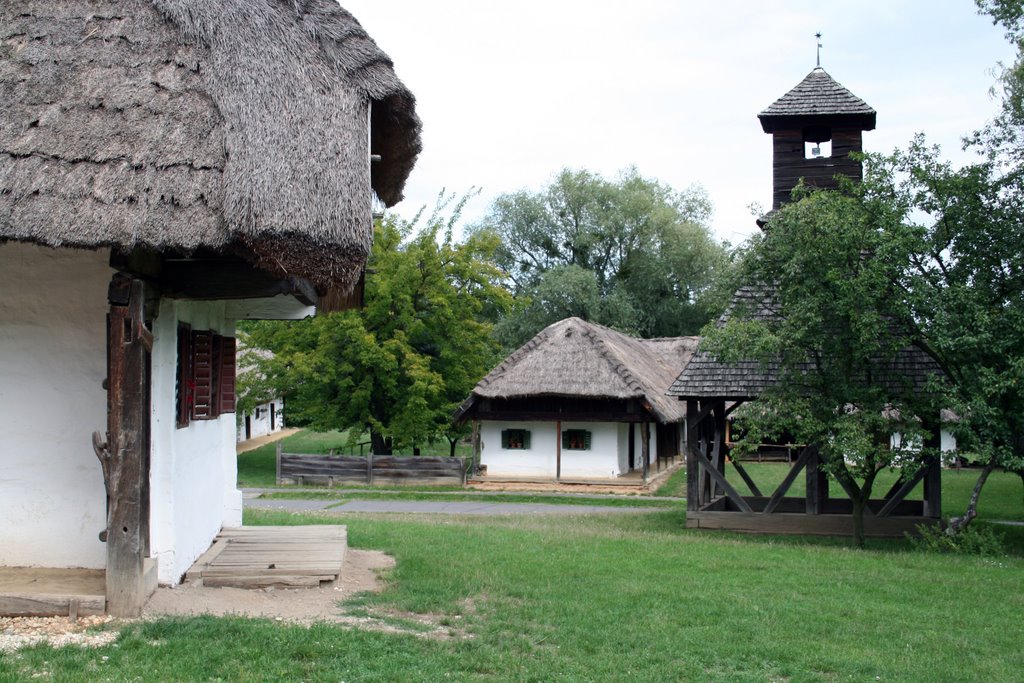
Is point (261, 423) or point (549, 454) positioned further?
point (261, 423)

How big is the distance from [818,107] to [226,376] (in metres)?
14.4

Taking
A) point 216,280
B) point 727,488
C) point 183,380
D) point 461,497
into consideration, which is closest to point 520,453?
point 461,497

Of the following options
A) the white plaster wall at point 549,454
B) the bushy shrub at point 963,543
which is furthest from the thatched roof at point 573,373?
the bushy shrub at point 963,543

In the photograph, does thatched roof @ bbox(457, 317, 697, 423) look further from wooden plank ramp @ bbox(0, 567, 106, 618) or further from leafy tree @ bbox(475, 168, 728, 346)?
wooden plank ramp @ bbox(0, 567, 106, 618)

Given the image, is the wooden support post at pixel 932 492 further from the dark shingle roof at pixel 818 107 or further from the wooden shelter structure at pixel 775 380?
the dark shingle roof at pixel 818 107

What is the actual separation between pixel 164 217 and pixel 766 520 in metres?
14.0

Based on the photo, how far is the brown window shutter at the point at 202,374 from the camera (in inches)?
398

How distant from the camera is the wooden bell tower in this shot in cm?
2098

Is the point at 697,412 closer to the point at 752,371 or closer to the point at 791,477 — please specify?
the point at 752,371

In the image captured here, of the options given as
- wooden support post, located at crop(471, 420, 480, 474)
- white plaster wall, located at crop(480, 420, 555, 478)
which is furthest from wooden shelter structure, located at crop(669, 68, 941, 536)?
wooden support post, located at crop(471, 420, 480, 474)

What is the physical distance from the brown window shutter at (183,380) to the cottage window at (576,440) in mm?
22502

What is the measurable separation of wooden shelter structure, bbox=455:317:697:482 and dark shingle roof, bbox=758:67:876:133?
10.5m

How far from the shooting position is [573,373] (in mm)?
30453

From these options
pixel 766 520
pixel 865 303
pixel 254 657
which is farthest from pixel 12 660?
pixel 766 520
